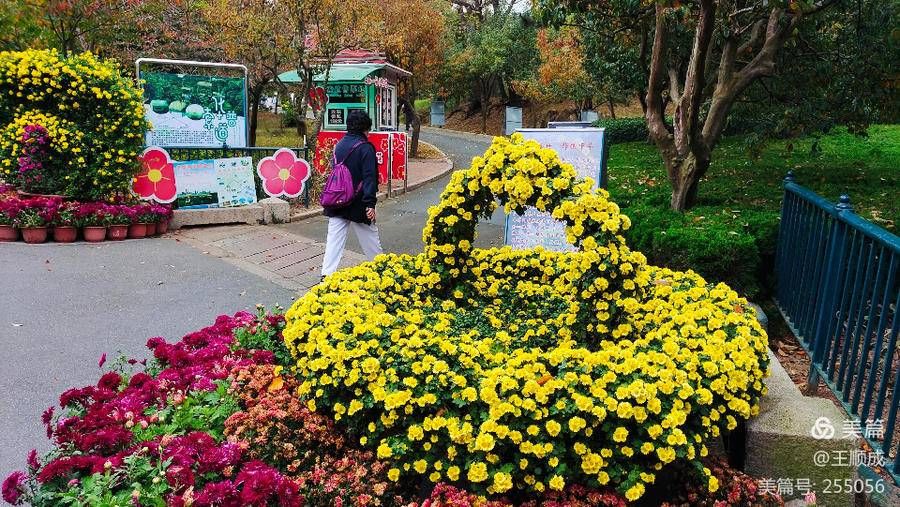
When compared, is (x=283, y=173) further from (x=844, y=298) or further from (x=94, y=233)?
(x=844, y=298)

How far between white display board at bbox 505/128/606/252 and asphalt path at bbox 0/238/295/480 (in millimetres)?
2459

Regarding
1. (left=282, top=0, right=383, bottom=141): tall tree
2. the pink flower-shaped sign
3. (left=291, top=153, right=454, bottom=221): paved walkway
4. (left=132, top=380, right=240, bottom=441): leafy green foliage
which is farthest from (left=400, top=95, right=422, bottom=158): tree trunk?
(left=132, top=380, right=240, bottom=441): leafy green foliage

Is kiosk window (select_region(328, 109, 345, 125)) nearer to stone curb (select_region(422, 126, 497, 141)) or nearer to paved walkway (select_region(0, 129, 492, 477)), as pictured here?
paved walkway (select_region(0, 129, 492, 477))

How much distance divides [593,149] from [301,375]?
379cm

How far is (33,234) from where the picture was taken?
8.04m

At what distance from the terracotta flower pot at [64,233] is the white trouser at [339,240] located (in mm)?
3984

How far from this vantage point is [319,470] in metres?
2.96

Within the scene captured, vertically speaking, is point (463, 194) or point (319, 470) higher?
point (463, 194)

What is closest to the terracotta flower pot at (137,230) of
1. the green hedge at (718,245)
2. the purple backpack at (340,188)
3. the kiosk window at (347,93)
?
the purple backpack at (340,188)

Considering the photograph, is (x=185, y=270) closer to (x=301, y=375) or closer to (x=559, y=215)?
(x=301, y=375)

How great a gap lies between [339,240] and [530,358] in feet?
11.8

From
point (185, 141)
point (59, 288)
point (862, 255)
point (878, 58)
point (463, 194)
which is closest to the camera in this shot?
point (862, 255)

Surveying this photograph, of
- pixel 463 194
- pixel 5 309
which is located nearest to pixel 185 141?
pixel 5 309

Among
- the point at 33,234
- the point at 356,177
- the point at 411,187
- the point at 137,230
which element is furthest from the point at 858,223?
the point at 411,187
